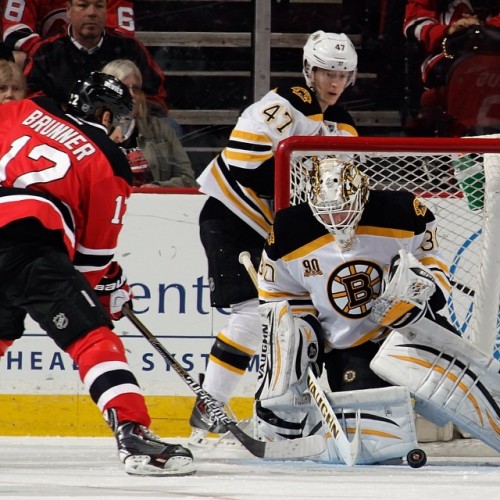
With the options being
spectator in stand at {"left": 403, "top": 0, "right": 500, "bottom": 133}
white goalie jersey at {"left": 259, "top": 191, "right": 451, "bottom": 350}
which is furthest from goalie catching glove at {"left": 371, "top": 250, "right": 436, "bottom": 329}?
spectator in stand at {"left": 403, "top": 0, "right": 500, "bottom": 133}

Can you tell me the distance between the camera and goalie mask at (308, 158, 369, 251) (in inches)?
145

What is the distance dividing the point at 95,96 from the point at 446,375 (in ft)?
3.91

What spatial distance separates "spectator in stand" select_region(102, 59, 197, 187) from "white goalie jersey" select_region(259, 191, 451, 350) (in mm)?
1147

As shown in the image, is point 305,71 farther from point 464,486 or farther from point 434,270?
point 464,486

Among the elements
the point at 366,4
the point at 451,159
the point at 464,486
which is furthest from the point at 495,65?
the point at 464,486

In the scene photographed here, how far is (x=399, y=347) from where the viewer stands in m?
3.74

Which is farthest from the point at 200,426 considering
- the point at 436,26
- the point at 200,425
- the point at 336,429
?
the point at 436,26

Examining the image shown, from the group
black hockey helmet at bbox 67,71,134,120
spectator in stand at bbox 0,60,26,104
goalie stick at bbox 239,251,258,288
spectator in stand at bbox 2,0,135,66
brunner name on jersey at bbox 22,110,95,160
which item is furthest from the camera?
spectator in stand at bbox 2,0,135,66

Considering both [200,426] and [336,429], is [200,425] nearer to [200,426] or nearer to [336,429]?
[200,426]

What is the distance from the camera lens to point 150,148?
5016 mm

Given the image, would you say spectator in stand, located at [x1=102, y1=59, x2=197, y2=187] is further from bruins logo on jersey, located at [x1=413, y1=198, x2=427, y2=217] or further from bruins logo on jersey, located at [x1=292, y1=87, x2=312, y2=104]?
bruins logo on jersey, located at [x1=413, y1=198, x2=427, y2=217]

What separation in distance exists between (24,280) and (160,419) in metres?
1.55

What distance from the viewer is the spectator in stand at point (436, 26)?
211 inches

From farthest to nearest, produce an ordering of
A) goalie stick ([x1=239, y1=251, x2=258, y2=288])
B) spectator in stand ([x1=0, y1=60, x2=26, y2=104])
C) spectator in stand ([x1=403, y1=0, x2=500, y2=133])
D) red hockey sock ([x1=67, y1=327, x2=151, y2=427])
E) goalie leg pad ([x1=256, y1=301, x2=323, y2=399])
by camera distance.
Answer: spectator in stand ([x1=403, y1=0, x2=500, y2=133]) → spectator in stand ([x1=0, y1=60, x2=26, y2=104]) → goalie stick ([x1=239, y1=251, x2=258, y2=288]) → goalie leg pad ([x1=256, y1=301, x2=323, y2=399]) → red hockey sock ([x1=67, y1=327, x2=151, y2=427])
